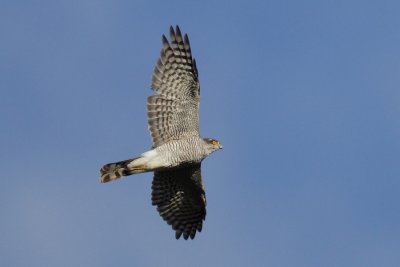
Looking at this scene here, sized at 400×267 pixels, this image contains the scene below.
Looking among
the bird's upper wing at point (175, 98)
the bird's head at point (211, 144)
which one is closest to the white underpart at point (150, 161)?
the bird's upper wing at point (175, 98)

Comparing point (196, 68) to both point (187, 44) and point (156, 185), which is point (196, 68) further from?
point (156, 185)

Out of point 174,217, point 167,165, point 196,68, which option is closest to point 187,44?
point 196,68

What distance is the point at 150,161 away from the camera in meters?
20.2

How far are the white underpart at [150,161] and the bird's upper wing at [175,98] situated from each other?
34 cm

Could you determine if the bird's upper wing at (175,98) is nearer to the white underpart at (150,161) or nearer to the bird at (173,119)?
the bird at (173,119)

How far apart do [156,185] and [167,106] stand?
206 cm

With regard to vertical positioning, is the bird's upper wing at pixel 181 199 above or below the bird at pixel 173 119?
below

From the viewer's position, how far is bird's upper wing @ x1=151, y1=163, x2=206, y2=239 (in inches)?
848

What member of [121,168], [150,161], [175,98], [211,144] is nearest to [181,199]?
[211,144]

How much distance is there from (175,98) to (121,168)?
5.89ft

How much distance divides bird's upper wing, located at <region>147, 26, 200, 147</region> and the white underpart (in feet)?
1.12

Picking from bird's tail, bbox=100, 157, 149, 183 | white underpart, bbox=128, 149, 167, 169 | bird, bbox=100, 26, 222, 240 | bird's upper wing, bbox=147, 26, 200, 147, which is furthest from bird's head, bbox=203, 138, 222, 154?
bird's tail, bbox=100, 157, 149, 183

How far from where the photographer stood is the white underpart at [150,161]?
66.1 ft

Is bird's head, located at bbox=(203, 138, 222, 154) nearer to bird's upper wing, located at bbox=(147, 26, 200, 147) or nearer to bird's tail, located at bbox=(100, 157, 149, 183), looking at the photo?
bird's upper wing, located at bbox=(147, 26, 200, 147)
